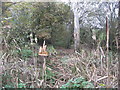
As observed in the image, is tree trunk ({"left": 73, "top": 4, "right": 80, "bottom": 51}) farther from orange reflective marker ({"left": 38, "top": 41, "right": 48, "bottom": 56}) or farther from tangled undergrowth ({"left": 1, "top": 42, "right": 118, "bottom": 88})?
orange reflective marker ({"left": 38, "top": 41, "right": 48, "bottom": 56})

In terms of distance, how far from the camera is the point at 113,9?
53.9 inches

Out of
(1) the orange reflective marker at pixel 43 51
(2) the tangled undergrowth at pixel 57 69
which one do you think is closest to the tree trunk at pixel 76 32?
(2) the tangled undergrowth at pixel 57 69

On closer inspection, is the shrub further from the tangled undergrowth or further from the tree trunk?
the tree trunk

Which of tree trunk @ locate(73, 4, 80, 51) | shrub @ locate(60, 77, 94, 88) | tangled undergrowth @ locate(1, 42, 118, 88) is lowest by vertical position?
shrub @ locate(60, 77, 94, 88)

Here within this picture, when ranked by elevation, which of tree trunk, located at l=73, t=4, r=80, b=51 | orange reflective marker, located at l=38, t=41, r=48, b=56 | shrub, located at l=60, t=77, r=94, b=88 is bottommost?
shrub, located at l=60, t=77, r=94, b=88

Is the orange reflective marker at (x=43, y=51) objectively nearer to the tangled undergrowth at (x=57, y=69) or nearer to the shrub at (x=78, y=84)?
the tangled undergrowth at (x=57, y=69)

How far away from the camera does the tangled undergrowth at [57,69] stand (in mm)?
1331

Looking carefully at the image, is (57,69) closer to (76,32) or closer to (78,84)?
(78,84)

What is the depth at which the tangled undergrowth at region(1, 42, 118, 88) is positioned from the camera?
1.33m

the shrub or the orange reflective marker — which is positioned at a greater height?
the orange reflective marker

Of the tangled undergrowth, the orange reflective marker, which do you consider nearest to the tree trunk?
the tangled undergrowth

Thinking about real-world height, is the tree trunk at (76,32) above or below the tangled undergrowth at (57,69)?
above

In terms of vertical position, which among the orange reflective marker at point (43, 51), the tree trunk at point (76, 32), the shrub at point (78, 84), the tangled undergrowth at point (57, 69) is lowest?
the shrub at point (78, 84)

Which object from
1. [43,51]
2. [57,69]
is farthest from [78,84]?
[43,51]
